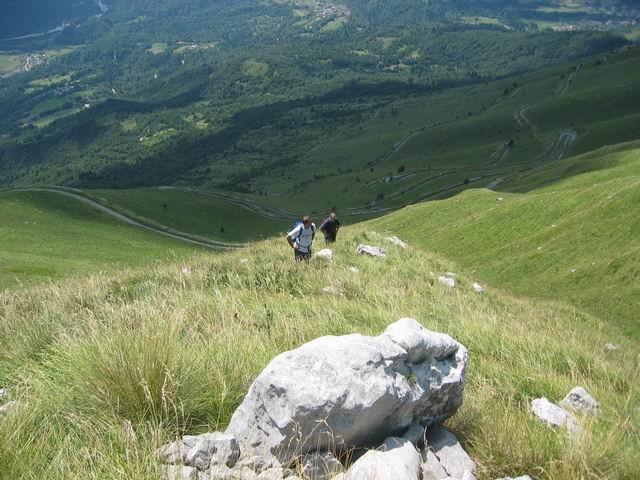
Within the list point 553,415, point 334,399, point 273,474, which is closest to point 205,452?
point 273,474

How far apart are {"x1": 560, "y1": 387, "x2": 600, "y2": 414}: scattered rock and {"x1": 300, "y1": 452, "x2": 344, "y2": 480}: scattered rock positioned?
10.4 ft

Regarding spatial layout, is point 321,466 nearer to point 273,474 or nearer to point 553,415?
point 273,474

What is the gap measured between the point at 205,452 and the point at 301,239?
521 inches

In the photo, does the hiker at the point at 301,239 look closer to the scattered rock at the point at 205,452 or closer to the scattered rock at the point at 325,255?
→ the scattered rock at the point at 325,255

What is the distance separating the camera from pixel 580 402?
6.07 meters

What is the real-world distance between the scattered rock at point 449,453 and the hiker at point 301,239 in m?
12.2

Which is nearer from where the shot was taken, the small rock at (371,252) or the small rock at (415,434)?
the small rock at (415,434)

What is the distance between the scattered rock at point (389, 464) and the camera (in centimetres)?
391

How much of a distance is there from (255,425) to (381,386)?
3.62 feet

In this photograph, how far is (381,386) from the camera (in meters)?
4.42

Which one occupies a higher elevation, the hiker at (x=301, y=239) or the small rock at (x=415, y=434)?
the small rock at (x=415, y=434)

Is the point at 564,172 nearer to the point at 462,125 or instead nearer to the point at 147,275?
the point at 147,275

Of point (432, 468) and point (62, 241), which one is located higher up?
point (432, 468)

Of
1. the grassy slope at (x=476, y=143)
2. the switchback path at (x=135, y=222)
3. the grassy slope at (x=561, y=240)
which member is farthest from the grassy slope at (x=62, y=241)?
the grassy slope at (x=476, y=143)
